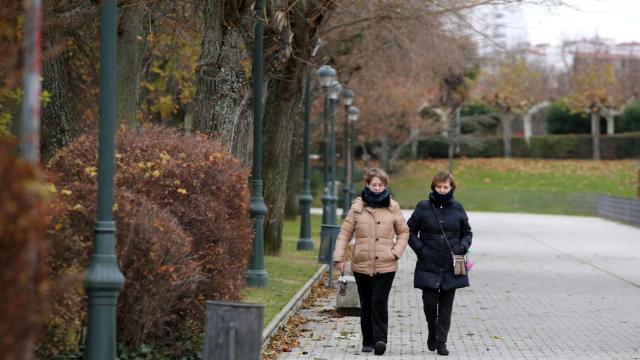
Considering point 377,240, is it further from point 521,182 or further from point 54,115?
point 521,182

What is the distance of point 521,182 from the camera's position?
7806cm

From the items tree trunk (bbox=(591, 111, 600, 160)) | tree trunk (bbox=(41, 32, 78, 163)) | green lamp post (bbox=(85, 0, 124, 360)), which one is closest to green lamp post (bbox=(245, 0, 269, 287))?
tree trunk (bbox=(41, 32, 78, 163))

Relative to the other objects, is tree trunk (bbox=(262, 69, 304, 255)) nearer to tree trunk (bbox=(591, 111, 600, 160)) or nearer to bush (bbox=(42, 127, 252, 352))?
bush (bbox=(42, 127, 252, 352))

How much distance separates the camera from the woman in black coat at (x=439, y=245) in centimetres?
1152

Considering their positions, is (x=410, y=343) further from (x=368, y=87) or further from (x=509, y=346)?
(x=368, y=87)

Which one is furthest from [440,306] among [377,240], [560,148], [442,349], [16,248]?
[560,148]

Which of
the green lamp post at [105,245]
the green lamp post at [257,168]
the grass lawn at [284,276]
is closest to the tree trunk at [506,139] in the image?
the grass lawn at [284,276]

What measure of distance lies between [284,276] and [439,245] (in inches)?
325

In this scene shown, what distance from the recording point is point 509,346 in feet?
41.2

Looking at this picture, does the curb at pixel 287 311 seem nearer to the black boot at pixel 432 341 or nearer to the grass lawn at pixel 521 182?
the black boot at pixel 432 341

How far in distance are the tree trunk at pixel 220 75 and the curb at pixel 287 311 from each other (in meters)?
2.22

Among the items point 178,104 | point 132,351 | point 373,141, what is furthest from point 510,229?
point 132,351

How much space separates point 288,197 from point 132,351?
1258 inches

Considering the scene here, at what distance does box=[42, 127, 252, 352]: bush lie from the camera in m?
9.17
